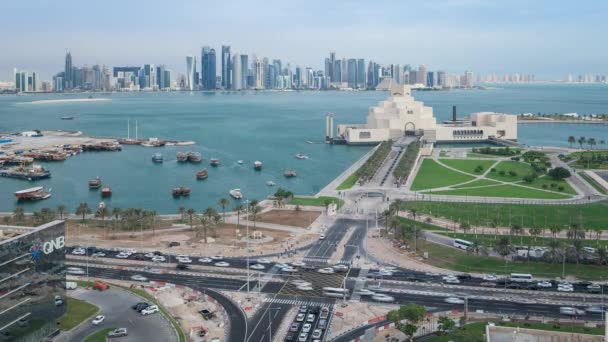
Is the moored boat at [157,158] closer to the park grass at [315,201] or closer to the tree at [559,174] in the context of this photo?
the park grass at [315,201]

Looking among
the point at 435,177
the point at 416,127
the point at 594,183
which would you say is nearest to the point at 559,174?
the point at 594,183

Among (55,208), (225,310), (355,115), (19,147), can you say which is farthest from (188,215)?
(355,115)

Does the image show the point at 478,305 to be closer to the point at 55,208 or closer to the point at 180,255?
the point at 180,255

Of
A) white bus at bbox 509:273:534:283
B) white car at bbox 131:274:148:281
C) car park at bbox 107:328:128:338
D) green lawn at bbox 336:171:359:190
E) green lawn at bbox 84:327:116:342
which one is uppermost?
green lawn at bbox 336:171:359:190

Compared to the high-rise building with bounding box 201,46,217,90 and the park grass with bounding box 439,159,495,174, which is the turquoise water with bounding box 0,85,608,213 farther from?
the high-rise building with bounding box 201,46,217,90

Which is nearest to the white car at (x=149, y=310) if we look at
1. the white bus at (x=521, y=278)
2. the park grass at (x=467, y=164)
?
the white bus at (x=521, y=278)

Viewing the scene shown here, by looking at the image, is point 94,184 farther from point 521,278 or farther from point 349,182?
point 521,278

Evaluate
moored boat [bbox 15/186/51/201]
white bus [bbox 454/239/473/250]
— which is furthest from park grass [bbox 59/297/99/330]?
moored boat [bbox 15/186/51/201]
